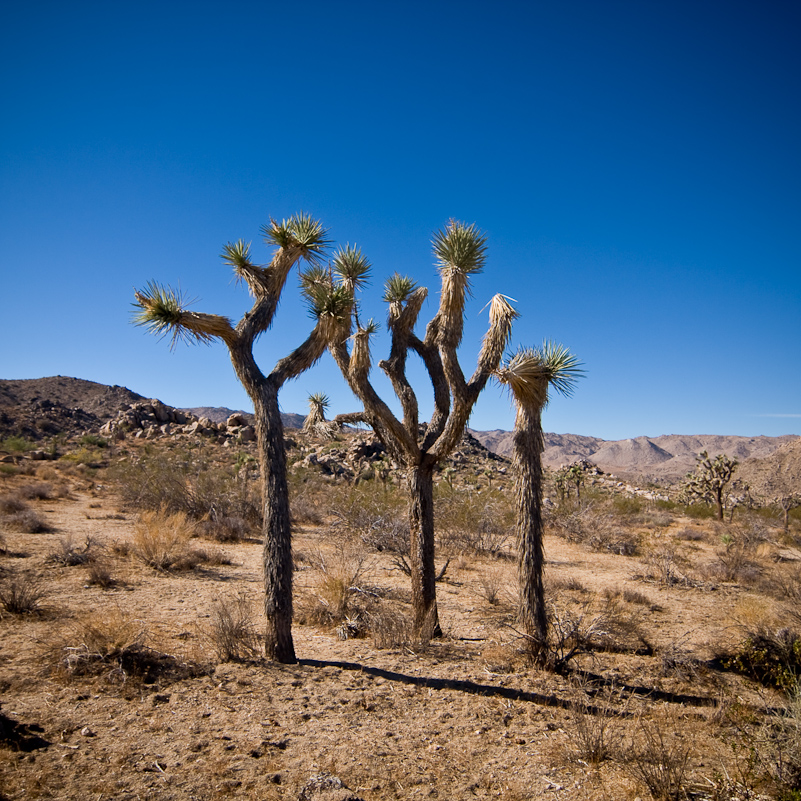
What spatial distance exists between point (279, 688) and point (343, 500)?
12972 millimetres

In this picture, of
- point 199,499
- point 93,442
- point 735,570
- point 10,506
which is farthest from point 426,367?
point 93,442

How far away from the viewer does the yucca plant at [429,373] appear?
6699 millimetres

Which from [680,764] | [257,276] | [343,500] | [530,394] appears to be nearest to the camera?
[680,764]

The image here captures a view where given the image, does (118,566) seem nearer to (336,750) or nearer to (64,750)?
(64,750)

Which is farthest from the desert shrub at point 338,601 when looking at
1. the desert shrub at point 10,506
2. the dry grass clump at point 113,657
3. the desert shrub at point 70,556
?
the desert shrub at point 10,506

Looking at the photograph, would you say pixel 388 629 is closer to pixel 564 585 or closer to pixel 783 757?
pixel 783 757

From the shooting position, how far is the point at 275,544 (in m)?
5.73

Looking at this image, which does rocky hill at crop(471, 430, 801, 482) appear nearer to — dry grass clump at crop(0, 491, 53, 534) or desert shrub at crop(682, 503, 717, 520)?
desert shrub at crop(682, 503, 717, 520)

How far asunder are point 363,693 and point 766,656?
524cm

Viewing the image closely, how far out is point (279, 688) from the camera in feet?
16.8

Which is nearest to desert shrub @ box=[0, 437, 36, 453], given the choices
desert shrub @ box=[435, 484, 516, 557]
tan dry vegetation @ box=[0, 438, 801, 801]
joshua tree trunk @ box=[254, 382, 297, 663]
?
tan dry vegetation @ box=[0, 438, 801, 801]

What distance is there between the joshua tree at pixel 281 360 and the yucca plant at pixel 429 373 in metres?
0.75

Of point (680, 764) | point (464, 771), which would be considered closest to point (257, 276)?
point (464, 771)

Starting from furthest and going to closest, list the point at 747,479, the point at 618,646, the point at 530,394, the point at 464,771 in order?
the point at 747,479 → the point at 618,646 → the point at 530,394 → the point at 464,771
